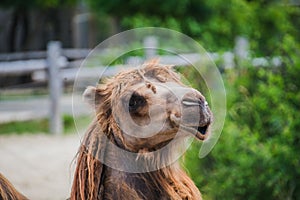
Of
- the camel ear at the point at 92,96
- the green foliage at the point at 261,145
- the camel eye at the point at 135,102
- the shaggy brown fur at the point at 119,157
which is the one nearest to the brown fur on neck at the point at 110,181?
the shaggy brown fur at the point at 119,157

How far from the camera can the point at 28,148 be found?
12.6m

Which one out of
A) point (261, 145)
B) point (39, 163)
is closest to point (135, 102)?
point (261, 145)

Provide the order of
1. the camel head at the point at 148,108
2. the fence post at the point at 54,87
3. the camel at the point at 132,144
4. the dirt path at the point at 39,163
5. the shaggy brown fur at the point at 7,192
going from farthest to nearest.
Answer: the fence post at the point at 54,87 → the dirt path at the point at 39,163 → the shaggy brown fur at the point at 7,192 → the camel at the point at 132,144 → the camel head at the point at 148,108

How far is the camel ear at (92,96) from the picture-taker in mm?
3490

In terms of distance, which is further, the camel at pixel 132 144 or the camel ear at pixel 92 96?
the camel ear at pixel 92 96

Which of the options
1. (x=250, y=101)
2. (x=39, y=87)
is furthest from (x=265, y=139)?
(x=39, y=87)

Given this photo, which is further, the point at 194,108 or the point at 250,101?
the point at 250,101

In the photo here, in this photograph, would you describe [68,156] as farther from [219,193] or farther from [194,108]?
[194,108]

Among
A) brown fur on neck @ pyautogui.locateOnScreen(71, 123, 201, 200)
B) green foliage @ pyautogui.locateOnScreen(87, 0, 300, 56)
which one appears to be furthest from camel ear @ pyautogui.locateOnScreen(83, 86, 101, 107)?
green foliage @ pyautogui.locateOnScreen(87, 0, 300, 56)

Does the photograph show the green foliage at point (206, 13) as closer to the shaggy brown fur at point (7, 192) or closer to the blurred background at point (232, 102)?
the blurred background at point (232, 102)

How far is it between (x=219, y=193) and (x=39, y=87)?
14.0 m

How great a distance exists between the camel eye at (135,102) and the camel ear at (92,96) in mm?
199

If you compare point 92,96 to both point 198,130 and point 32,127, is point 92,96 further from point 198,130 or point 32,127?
point 32,127

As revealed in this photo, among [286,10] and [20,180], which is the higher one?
[286,10]
